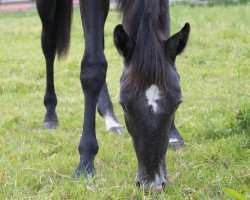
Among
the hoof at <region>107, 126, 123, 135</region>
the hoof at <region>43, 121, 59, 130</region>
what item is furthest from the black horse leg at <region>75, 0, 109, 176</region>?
the hoof at <region>43, 121, 59, 130</region>

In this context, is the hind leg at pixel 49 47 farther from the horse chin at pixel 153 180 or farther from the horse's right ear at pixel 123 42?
the horse chin at pixel 153 180

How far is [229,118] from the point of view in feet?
14.2

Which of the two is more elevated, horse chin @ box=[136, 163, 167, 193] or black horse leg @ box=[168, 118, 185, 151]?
horse chin @ box=[136, 163, 167, 193]

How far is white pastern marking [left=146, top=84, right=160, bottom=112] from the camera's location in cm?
271

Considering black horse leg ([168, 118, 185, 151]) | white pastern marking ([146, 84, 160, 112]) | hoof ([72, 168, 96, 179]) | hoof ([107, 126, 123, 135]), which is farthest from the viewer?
hoof ([107, 126, 123, 135])

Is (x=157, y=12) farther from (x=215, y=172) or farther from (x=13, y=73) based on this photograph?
(x=13, y=73)

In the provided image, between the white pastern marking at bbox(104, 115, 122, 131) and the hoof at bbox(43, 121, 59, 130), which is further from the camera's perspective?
the hoof at bbox(43, 121, 59, 130)

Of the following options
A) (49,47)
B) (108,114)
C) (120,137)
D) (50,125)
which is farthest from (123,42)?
(49,47)

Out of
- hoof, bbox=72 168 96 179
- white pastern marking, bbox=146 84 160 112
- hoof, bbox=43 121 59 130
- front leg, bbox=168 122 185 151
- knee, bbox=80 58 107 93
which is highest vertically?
white pastern marking, bbox=146 84 160 112

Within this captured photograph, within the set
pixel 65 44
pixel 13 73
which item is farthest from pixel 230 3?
pixel 65 44

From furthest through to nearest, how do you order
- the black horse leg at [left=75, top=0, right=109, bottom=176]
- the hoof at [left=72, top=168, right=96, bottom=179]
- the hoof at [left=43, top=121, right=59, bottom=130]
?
the hoof at [left=43, top=121, right=59, bottom=130] → the black horse leg at [left=75, top=0, right=109, bottom=176] → the hoof at [left=72, top=168, right=96, bottom=179]

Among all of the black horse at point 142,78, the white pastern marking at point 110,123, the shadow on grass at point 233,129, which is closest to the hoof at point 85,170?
the black horse at point 142,78

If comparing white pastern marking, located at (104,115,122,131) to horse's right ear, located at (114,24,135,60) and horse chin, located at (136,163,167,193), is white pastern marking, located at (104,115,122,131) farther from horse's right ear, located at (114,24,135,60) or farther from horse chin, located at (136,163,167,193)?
horse chin, located at (136,163,167,193)

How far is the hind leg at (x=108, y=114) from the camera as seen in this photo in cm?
458
